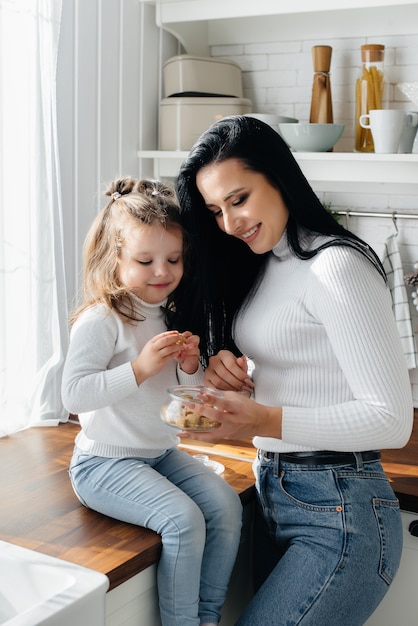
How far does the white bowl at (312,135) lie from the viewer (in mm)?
2238

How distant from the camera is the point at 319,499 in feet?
5.00

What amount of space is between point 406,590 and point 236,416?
624 mm

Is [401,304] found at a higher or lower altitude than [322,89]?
lower

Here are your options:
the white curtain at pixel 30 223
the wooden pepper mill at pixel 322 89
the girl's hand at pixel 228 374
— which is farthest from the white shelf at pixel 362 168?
the girl's hand at pixel 228 374

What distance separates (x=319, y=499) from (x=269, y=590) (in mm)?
182

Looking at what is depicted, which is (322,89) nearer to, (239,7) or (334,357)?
(239,7)

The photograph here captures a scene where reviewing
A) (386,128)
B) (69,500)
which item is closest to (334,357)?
(69,500)

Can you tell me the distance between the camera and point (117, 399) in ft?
4.97

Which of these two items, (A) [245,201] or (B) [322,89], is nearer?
(A) [245,201]

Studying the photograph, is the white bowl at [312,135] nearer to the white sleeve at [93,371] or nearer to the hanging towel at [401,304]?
the hanging towel at [401,304]

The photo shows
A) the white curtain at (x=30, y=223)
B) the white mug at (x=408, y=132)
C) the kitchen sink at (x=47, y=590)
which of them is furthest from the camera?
the white mug at (x=408, y=132)

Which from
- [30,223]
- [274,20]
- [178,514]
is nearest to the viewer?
[178,514]

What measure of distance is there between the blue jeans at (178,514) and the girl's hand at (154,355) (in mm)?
193

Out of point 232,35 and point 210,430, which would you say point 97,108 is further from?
point 210,430
